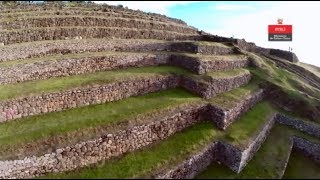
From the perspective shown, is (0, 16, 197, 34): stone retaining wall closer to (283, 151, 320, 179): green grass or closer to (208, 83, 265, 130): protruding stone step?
(208, 83, 265, 130): protruding stone step

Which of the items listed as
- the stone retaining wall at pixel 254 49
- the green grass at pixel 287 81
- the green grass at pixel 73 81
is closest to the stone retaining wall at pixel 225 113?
the green grass at pixel 73 81

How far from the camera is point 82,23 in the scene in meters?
36.9

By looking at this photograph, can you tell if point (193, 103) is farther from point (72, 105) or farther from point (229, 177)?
point (72, 105)

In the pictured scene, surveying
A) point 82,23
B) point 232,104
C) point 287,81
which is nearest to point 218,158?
point 232,104

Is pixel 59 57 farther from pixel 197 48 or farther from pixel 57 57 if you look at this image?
pixel 197 48

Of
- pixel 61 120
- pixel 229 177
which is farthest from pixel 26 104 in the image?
pixel 229 177

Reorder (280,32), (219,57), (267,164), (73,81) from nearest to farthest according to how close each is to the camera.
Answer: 1. (267,164)
2. (73,81)
3. (219,57)
4. (280,32)

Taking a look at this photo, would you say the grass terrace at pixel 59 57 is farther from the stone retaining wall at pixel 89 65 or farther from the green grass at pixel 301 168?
the green grass at pixel 301 168

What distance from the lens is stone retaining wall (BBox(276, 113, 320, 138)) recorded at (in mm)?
28817

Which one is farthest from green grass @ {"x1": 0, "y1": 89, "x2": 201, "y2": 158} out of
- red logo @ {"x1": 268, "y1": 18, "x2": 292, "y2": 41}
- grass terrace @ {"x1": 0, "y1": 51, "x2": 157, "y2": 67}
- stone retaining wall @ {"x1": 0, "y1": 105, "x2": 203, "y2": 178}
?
red logo @ {"x1": 268, "y1": 18, "x2": 292, "y2": 41}

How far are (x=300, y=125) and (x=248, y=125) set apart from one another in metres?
5.08

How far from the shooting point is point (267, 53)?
160 feet

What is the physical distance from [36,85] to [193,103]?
31.2 ft

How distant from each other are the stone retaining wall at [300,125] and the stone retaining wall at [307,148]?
56.2 inches
